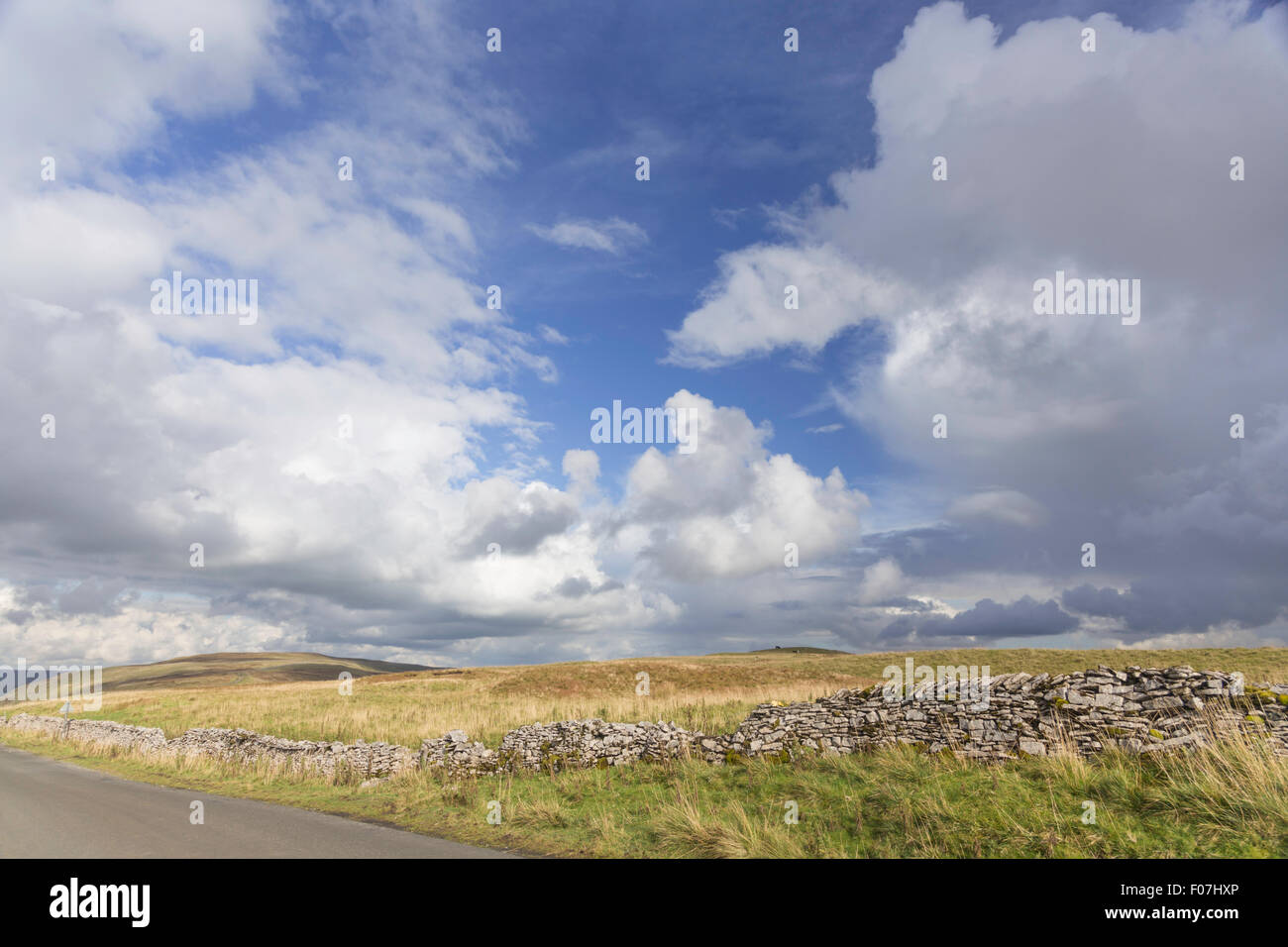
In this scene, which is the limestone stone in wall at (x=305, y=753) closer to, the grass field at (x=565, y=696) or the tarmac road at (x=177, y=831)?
the tarmac road at (x=177, y=831)

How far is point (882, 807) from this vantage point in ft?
37.5

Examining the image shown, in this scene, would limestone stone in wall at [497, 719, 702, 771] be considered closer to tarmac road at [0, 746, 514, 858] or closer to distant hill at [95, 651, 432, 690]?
tarmac road at [0, 746, 514, 858]

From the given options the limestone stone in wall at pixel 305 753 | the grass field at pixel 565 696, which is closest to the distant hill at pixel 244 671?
the grass field at pixel 565 696

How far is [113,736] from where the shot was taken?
100 ft

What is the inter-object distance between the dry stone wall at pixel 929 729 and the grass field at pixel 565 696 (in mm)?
4241

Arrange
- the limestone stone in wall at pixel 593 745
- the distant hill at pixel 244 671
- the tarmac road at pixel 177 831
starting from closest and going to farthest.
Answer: the tarmac road at pixel 177 831 → the limestone stone in wall at pixel 593 745 → the distant hill at pixel 244 671

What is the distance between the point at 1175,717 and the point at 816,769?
7086mm

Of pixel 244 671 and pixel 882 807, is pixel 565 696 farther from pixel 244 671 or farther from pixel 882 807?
pixel 244 671

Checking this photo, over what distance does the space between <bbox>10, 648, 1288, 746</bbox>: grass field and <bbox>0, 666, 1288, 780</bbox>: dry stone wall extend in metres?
4.24

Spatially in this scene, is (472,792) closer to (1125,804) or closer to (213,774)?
(213,774)

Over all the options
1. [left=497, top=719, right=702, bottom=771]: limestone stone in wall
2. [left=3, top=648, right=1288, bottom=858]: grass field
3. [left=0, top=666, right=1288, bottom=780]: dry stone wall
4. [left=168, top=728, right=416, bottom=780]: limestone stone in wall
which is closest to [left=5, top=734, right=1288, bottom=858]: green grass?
[left=3, top=648, right=1288, bottom=858]: grass field

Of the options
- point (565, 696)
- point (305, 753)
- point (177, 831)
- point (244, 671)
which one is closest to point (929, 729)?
point (177, 831)

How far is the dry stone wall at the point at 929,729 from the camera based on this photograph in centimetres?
1260
